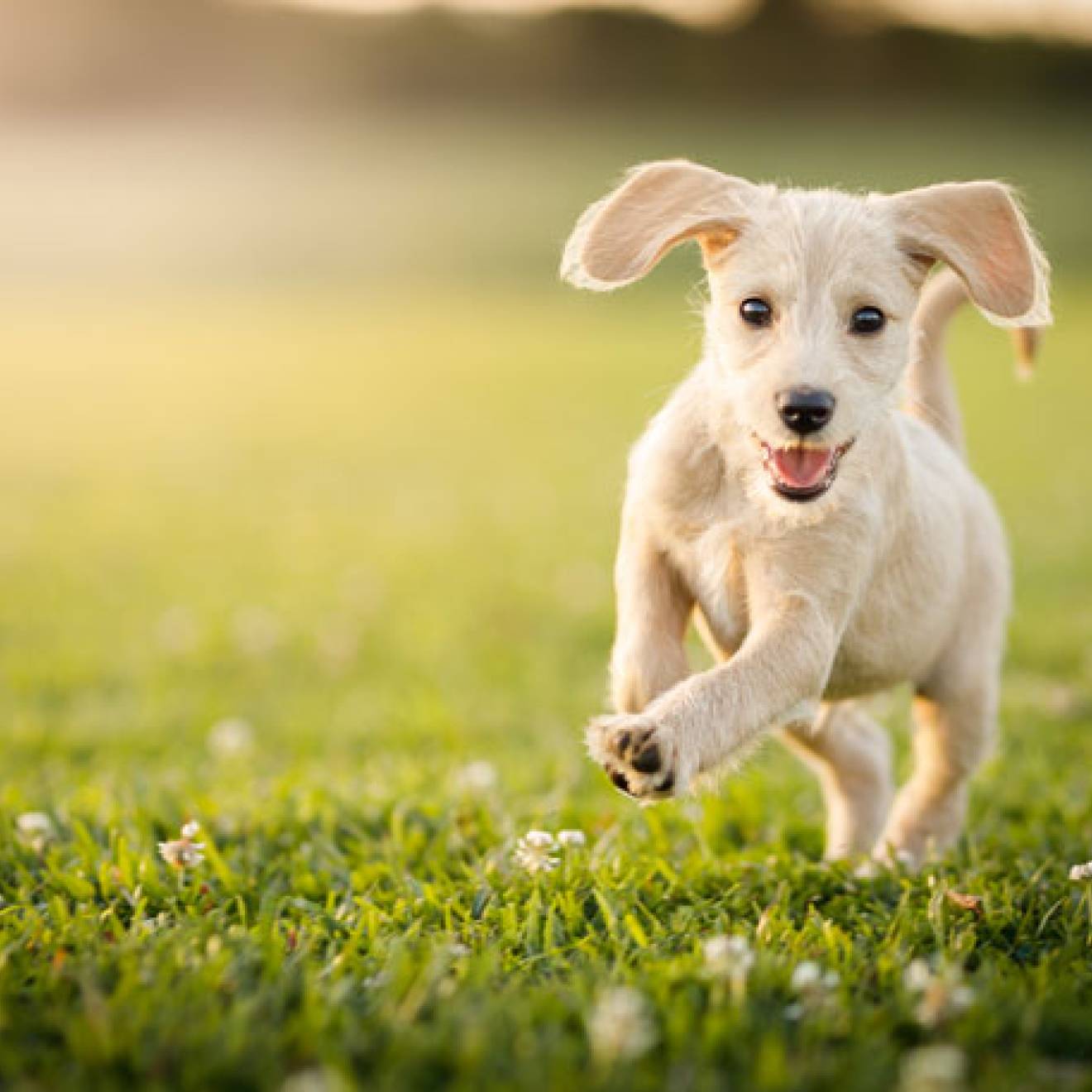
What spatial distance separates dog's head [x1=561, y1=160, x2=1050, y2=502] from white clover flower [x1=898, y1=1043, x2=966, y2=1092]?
1.29 metres

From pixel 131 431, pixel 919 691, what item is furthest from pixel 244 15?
pixel 919 691

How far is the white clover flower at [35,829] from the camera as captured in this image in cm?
439

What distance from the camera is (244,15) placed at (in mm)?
45281

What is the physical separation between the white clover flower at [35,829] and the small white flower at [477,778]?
141cm

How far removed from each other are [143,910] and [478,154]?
4133cm

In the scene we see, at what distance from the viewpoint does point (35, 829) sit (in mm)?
4500

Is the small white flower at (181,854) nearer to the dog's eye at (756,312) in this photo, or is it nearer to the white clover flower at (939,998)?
the white clover flower at (939,998)

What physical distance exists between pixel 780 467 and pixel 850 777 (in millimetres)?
1703

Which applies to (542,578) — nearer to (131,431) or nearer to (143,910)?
(143,910)

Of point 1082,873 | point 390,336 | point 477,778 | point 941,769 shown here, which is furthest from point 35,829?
point 390,336

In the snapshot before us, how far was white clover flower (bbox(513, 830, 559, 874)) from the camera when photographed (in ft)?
13.0

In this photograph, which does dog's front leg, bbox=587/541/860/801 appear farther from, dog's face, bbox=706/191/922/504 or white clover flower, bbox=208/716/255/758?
white clover flower, bbox=208/716/255/758

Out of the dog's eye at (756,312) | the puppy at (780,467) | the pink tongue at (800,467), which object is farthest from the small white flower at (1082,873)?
the dog's eye at (756,312)

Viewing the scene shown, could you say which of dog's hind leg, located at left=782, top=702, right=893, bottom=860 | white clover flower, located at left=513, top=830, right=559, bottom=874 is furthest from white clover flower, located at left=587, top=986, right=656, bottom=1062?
dog's hind leg, located at left=782, top=702, right=893, bottom=860
